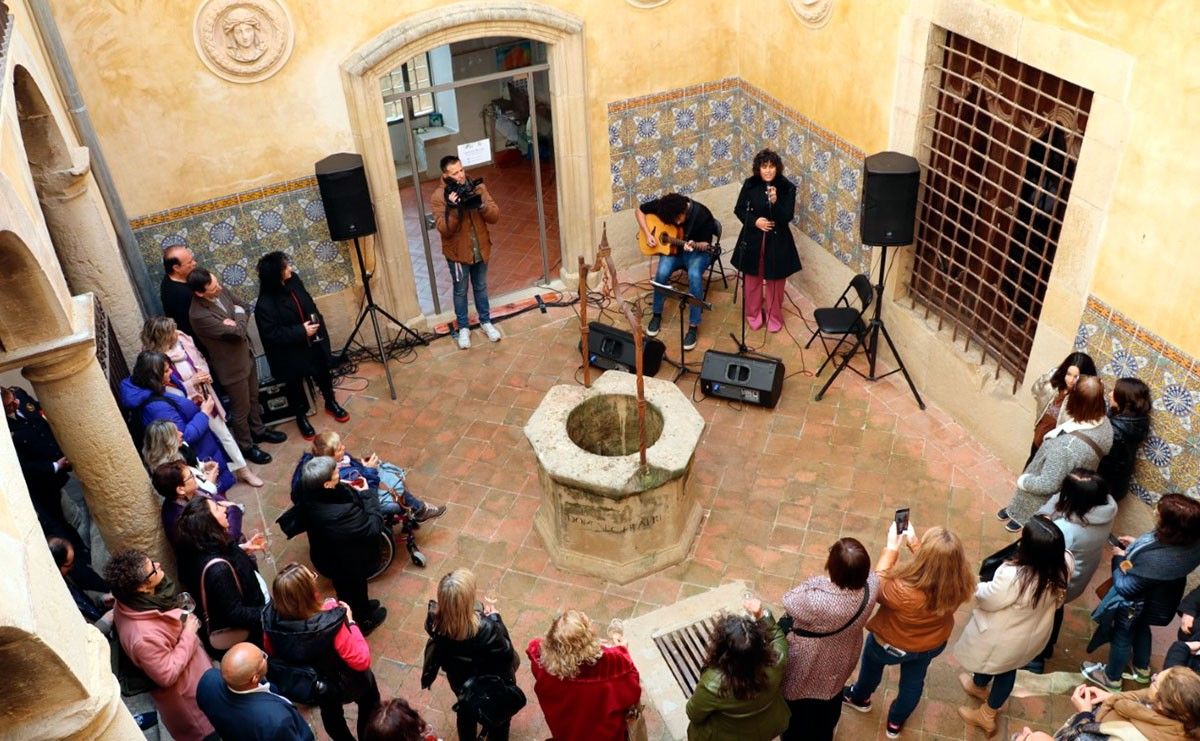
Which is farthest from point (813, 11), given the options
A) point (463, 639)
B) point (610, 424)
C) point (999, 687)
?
point (463, 639)

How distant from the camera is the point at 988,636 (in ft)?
16.4

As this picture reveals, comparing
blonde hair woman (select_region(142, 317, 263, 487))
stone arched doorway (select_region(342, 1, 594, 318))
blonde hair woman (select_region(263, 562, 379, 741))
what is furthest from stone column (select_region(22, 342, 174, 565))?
stone arched doorway (select_region(342, 1, 594, 318))

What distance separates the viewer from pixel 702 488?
7.39 m

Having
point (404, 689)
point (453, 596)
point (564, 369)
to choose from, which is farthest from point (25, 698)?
point (564, 369)

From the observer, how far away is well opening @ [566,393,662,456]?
6.80 meters

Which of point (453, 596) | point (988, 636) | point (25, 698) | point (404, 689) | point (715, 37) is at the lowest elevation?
point (404, 689)

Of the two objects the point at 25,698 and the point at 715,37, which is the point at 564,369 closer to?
the point at 715,37

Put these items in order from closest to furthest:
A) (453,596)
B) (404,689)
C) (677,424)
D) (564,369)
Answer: (453,596) → (404,689) → (677,424) → (564,369)

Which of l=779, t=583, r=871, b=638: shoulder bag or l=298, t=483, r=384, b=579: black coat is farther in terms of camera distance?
l=298, t=483, r=384, b=579: black coat

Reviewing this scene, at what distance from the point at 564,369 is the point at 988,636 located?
15.0 feet

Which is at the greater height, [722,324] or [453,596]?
[453,596]

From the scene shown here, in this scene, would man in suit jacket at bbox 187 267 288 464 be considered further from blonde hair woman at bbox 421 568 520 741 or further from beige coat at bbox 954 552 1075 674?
beige coat at bbox 954 552 1075 674

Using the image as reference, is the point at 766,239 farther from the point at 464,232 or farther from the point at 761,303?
the point at 464,232

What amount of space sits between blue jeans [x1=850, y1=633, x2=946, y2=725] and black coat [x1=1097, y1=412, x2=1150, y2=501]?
1756 mm
